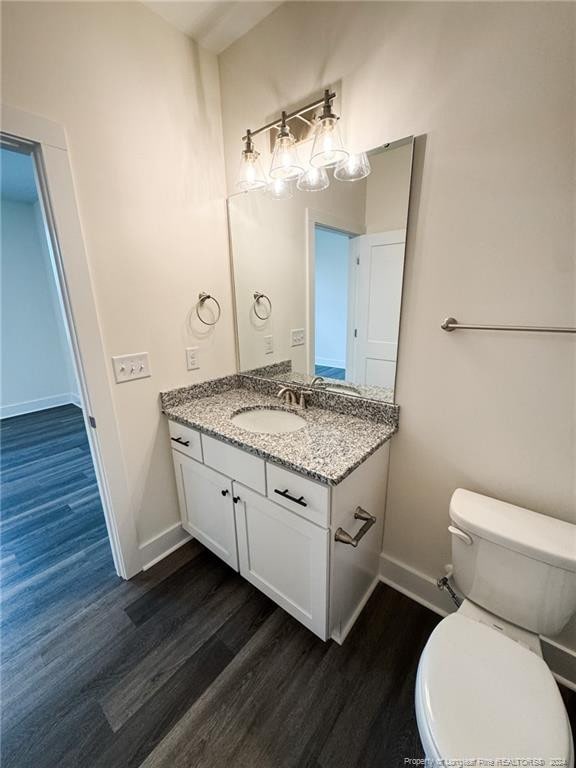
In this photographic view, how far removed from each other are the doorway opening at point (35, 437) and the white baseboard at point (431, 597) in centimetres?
147

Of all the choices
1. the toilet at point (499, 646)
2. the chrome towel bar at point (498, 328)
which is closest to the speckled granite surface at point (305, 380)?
the chrome towel bar at point (498, 328)

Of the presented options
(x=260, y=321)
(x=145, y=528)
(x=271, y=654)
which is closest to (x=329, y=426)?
(x=260, y=321)

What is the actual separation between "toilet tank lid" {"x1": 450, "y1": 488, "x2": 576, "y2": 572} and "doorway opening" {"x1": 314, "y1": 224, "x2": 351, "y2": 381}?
2.53 ft

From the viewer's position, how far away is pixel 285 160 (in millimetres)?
1395

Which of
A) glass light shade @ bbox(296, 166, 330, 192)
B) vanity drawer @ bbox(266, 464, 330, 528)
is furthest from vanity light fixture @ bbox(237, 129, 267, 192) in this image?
vanity drawer @ bbox(266, 464, 330, 528)

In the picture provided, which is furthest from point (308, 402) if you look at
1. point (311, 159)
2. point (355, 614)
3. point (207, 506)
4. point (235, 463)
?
point (311, 159)

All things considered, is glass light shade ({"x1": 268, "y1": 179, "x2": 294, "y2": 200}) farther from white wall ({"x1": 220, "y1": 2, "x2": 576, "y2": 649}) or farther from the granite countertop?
the granite countertop

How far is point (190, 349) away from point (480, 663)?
5.55 feet

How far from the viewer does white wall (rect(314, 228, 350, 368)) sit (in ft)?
4.94

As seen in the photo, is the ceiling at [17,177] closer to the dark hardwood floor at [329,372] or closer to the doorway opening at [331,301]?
the doorway opening at [331,301]

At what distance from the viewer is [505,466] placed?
3.79 feet

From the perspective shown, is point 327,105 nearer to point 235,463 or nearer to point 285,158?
point 285,158

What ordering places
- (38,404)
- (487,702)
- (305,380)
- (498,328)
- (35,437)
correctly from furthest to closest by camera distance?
1. (38,404)
2. (35,437)
3. (305,380)
4. (498,328)
5. (487,702)

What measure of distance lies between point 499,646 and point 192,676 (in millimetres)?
1113
